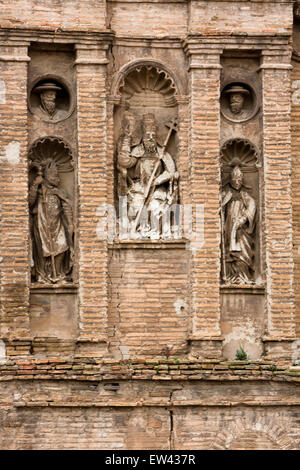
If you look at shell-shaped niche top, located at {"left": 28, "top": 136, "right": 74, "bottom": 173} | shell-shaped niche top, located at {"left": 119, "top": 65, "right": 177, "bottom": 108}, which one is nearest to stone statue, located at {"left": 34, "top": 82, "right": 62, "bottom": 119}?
shell-shaped niche top, located at {"left": 28, "top": 136, "right": 74, "bottom": 173}

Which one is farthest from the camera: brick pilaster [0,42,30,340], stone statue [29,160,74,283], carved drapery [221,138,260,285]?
carved drapery [221,138,260,285]

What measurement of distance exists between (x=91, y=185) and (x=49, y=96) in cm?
178

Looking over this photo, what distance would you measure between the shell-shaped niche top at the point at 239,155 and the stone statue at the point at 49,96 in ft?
10.3

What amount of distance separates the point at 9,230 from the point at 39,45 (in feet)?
10.8

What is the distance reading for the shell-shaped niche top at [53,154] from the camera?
83.4 feet

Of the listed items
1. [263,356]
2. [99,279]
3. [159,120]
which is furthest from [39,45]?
[263,356]

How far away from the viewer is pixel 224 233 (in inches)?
1019

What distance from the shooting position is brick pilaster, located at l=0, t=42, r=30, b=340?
80.9ft

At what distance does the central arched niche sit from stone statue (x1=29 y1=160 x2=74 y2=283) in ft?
3.32

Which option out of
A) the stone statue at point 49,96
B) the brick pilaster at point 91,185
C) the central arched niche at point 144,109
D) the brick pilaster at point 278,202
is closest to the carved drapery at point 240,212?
the brick pilaster at point 278,202

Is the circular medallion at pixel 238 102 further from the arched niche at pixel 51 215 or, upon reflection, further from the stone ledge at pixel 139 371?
the stone ledge at pixel 139 371

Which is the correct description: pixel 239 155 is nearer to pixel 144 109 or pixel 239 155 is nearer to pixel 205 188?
pixel 205 188

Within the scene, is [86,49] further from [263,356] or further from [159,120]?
[263,356]

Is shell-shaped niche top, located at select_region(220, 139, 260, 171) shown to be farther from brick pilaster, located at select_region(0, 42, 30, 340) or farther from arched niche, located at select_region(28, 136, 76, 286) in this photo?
brick pilaster, located at select_region(0, 42, 30, 340)
